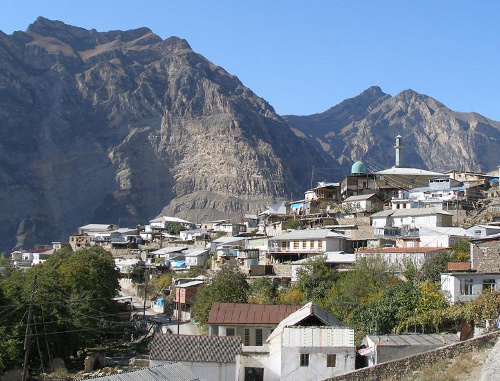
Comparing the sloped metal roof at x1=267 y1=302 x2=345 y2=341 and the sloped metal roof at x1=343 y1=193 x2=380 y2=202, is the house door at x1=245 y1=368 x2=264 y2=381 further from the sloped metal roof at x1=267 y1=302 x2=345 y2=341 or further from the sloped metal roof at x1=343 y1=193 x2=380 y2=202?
the sloped metal roof at x1=343 y1=193 x2=380 y2=202

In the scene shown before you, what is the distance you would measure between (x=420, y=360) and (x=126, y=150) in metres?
153

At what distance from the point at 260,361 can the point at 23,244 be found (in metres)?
129

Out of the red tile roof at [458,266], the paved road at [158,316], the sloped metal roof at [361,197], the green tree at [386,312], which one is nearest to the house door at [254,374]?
the green tree at [386,312]

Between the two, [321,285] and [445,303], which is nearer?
[445,303]

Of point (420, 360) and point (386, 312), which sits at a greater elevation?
point (386, 312)

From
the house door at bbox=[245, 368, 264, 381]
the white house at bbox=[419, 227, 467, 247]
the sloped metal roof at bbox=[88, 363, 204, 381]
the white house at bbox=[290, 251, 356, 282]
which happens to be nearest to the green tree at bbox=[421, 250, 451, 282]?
the white house at bbox=[419, 227, 467, 247]

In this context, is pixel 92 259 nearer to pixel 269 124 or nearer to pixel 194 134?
pixel 194 134

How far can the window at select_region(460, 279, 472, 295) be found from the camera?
28.6m

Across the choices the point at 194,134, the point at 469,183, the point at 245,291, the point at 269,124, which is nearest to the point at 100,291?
the point at 245,291

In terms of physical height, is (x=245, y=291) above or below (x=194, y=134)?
below

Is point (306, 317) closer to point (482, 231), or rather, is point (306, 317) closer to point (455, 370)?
point (455, 370)

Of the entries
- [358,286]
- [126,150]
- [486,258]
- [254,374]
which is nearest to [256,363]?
[254,374]

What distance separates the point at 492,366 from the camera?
52.6 feet

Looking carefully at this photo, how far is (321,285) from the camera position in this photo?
126 ft
